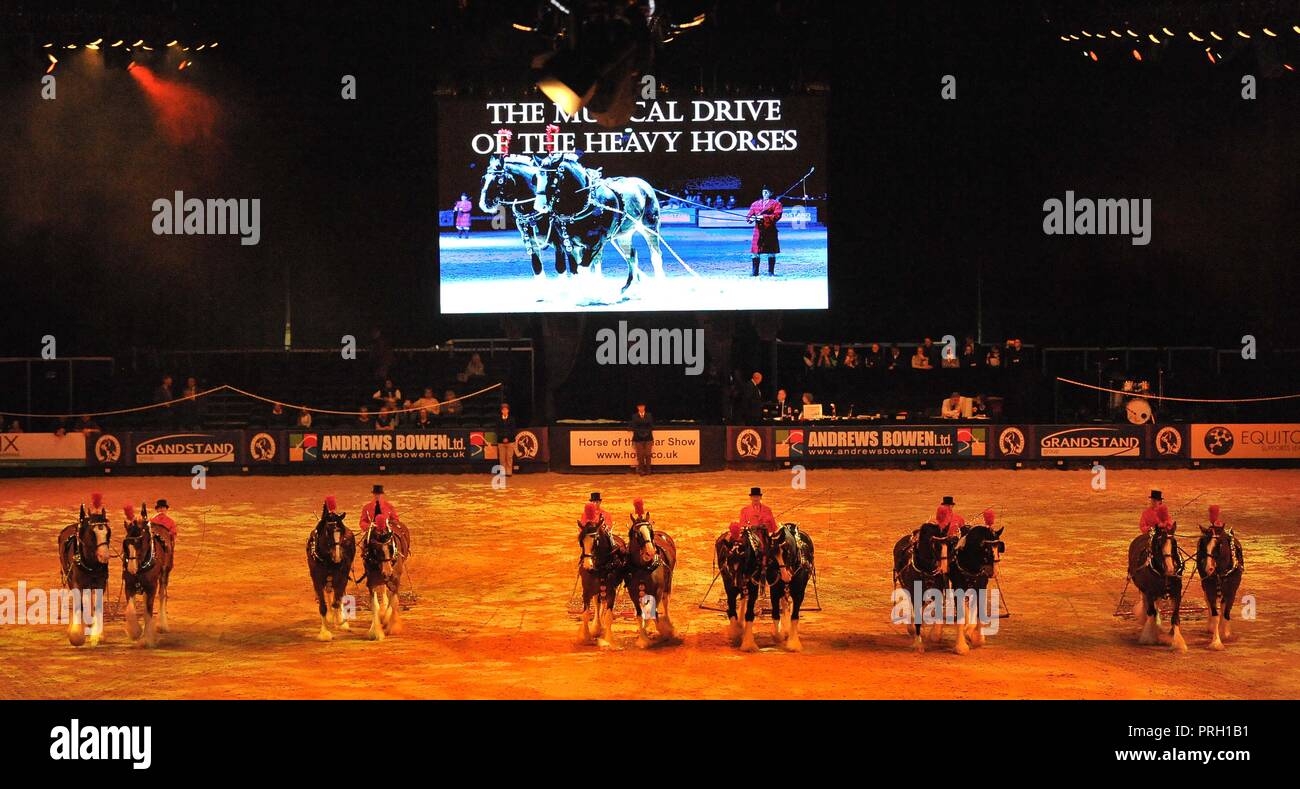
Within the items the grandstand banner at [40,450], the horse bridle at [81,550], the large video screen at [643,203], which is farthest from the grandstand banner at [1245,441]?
the grandstand banner at [40,450]

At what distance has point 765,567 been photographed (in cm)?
1484

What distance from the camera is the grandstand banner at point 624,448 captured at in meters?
29.9

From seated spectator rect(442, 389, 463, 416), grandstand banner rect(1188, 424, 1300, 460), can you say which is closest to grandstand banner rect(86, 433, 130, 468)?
seated spectator rect(442, 389, 463, 416)

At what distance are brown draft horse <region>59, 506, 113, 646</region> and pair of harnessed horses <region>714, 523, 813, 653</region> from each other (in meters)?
6.84

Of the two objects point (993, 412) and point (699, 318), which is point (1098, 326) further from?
point (699, 318)

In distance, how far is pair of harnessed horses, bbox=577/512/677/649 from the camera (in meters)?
14.9

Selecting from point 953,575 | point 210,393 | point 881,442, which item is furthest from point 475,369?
point 953,575

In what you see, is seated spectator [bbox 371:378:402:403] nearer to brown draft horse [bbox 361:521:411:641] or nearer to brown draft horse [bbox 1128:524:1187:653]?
brown draft horse [bbox 361:521:411:641]

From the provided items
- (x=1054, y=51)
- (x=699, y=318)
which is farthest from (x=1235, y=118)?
(x=699, y=318)

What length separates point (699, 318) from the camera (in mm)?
32094

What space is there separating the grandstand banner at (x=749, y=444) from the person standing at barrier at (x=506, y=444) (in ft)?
15.3

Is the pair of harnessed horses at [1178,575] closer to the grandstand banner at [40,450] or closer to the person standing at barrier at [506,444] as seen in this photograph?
the person standing at barrier at [506,444]

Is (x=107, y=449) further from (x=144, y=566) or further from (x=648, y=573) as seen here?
(x=648, y=573)

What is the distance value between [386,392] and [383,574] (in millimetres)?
16054
